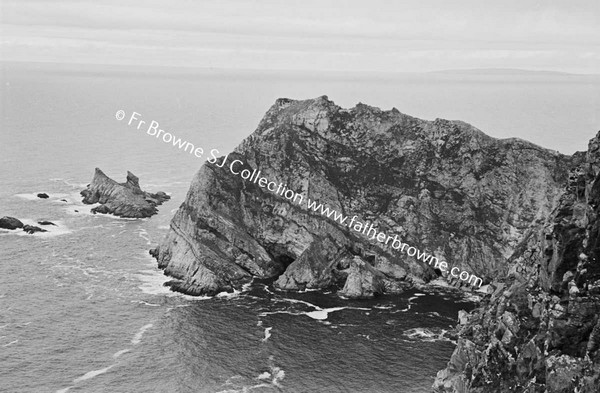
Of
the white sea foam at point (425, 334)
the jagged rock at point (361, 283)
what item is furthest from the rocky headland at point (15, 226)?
the white sea foam at point (425, 334)

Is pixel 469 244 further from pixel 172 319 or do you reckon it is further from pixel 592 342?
pixel 592 342

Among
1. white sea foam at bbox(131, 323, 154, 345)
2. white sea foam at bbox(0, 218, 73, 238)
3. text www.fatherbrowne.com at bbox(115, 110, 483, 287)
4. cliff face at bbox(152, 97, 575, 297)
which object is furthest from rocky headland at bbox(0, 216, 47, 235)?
white sea foam at bbox(131, 323, 154, 345)

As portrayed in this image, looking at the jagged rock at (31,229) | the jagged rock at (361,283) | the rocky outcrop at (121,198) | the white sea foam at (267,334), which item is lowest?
the jagged rock at (31,229)

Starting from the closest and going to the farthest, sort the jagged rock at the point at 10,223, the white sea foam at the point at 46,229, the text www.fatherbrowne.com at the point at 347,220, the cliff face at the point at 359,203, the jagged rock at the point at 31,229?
1. the cliff face at the point at 359,203
2. the text www.fatherbrowne.com at the point at 347,220
3. the white sea foam at the point at 46,229
4. the jagged rock at the point at 31,229
5. the jagged rock at the point at 10,223

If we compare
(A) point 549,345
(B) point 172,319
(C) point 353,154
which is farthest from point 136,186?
(A) point 549,345

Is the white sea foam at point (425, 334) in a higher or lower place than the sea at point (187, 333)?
higher

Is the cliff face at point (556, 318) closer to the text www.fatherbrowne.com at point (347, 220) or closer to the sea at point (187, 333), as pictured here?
the sea at point (187, 333)

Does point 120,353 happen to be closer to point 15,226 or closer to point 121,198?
point 15,226
